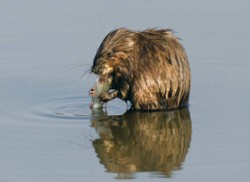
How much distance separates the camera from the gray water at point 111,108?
10055mm

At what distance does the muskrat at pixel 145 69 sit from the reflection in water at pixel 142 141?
0.66 ft

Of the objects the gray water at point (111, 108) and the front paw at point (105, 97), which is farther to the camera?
the front paw at point (105, 97)

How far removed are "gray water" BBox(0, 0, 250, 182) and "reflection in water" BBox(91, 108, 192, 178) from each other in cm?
1

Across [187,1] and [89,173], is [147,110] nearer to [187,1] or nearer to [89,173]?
[89,173]

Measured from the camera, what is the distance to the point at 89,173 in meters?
9.80

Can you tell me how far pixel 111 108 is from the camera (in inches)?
495

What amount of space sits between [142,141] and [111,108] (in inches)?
61.0

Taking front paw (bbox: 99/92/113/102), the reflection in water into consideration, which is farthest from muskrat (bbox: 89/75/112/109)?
the reflection in water

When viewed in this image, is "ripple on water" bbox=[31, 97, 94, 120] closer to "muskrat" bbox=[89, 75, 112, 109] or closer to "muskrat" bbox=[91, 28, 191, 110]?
"muskrat" bbox=[89, 75, 112, 109]

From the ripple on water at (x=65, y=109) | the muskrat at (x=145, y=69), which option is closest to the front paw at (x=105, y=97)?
the muskrat at (x=145, y=69)

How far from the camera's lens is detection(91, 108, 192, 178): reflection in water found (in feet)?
33.3

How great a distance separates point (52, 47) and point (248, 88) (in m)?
3.49

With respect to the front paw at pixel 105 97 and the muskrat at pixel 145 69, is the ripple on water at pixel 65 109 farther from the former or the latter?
the muskrat at pixel 145 69

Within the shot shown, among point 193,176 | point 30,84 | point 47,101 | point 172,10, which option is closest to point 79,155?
point 193,176
